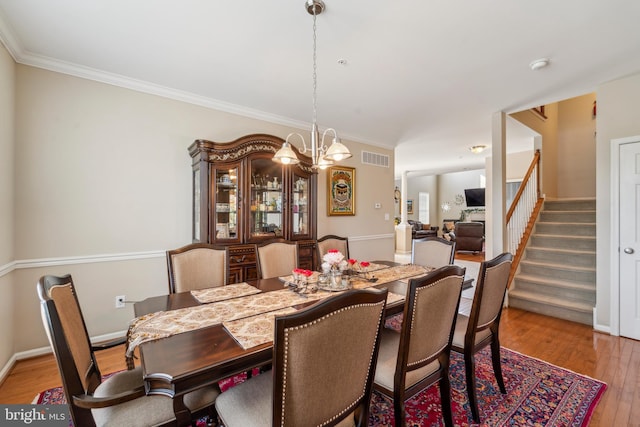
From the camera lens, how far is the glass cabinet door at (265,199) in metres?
3.33

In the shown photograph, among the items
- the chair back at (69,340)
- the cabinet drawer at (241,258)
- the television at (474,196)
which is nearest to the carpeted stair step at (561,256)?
the cabinet drawer at (241,258)

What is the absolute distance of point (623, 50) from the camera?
2402 mm

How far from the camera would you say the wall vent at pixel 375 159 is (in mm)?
5105

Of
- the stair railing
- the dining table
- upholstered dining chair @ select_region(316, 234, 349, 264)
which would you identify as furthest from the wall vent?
the dining table

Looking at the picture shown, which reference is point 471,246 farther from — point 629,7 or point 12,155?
point 12,155

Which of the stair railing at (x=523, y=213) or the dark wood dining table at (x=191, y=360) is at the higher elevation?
the stair railing at (x=523, y=213)

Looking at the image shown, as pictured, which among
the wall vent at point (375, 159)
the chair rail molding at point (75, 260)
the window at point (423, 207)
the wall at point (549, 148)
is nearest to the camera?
the chair rail molding at point (75, 260)

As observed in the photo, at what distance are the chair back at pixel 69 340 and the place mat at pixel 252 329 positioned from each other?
1.86ft

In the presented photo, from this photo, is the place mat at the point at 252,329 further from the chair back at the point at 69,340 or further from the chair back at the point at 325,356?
the chair back at the point at 69,340

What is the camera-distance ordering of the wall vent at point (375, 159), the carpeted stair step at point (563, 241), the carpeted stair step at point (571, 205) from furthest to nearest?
1. the wall vent at point (375, 159)
2. the carpeted stair step at point (571, 205)
3. the carpeted stair step at point (563, 241)

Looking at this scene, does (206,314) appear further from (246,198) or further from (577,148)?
(577,148)

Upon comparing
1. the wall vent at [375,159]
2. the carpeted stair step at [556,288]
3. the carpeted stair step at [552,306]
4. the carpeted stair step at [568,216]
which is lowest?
the carpeted stair step at [552,306]

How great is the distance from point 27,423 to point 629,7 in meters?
4.21

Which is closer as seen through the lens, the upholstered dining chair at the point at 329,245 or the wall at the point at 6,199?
the wall at the point at 6,199
